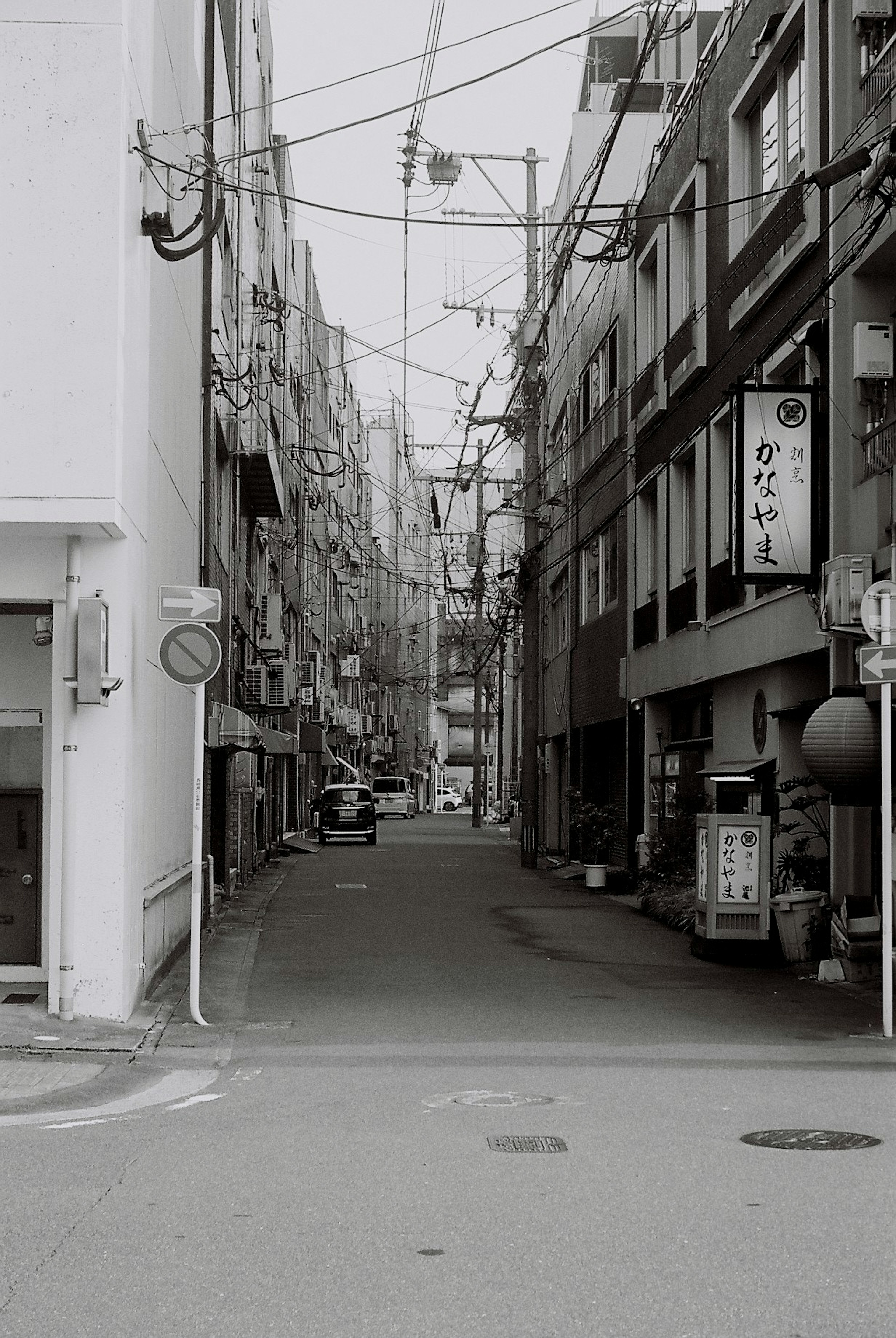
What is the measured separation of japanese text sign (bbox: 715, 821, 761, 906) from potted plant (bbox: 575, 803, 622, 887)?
37.7 feet

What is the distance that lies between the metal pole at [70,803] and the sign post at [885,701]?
588 cm

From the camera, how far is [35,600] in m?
11.7

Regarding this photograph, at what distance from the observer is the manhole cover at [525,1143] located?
7.73m

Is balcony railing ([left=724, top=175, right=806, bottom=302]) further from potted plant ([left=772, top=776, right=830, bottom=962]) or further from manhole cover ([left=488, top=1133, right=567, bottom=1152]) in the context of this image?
manhole cover ([left=488, top=1133, right=567, bottom=1152])

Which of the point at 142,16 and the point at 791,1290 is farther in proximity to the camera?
the point at 142,16

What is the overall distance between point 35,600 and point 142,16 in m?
4.84

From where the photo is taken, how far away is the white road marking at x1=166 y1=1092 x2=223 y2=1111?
8.95 m

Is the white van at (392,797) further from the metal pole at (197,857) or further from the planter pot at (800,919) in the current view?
the metal pole at (197,857)

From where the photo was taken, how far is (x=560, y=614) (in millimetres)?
42000

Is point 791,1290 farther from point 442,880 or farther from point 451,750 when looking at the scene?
point 451,750

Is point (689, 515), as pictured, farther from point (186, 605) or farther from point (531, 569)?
point (186, 605)

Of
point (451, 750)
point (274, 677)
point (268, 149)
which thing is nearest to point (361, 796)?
point (274, 677)

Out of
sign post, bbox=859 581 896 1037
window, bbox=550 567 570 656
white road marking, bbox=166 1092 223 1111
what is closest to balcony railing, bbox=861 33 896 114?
sign post, bbox=859 581 896 1037

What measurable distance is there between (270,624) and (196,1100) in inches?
1101
